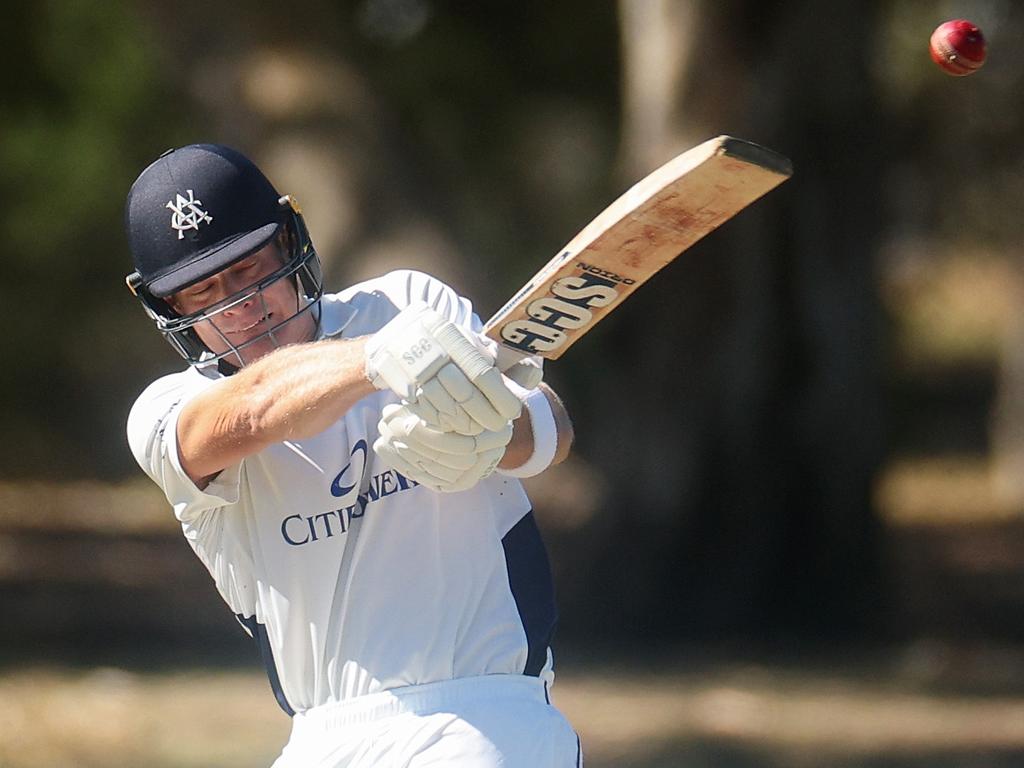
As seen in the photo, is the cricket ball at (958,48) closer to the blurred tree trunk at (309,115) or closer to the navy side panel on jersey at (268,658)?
the navy side panel on jersey at (268,658)

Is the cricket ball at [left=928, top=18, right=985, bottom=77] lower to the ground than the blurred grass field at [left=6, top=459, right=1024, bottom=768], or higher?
higher

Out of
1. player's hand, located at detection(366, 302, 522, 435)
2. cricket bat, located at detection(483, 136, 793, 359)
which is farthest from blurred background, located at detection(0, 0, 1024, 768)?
player's hand, located at detection(366, 302, 522, 435)

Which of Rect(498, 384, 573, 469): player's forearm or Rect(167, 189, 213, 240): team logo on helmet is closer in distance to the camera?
Rect(498, 384, 573, 469): player's forearm

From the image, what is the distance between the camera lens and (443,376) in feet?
9.14

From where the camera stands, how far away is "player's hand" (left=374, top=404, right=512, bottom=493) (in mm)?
2846

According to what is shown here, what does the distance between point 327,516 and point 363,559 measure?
4.2 inches

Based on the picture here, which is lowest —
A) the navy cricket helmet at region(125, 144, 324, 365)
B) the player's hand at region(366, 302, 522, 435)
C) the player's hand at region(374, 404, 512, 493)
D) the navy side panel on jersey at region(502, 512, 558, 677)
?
the navy side panel on jersey at region(502, 512, 558, 677)

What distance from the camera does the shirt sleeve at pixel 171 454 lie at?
3.23 m

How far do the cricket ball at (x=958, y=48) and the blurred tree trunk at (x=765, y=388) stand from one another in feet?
18.5

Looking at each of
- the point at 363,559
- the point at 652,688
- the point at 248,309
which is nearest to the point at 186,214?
the point at 248,309

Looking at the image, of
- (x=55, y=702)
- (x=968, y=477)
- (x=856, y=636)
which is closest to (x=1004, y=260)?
(x=968, y=477)

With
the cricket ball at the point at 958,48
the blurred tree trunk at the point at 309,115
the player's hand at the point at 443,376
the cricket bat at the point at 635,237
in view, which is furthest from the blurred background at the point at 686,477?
the player's hand at the point at 443,376

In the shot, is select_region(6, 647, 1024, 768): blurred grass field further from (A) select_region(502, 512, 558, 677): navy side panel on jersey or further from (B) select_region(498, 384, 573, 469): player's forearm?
(B) select_region(498, 384, 573, 469): player's forearm

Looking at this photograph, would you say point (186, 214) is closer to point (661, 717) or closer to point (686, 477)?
point (661, 717)
